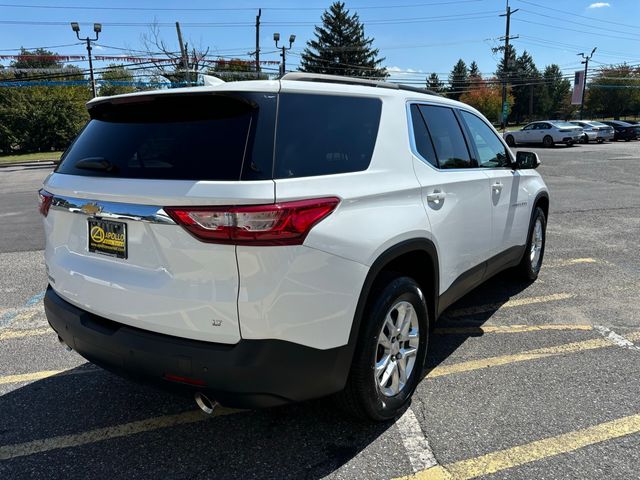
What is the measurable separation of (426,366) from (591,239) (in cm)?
520

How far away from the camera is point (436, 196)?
123 inches

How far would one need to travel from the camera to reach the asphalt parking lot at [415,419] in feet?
8.33

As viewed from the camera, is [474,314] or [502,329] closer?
[502,329]

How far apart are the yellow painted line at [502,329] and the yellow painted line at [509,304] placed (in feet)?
1.09

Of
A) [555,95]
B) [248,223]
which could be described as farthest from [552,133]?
[555,95]

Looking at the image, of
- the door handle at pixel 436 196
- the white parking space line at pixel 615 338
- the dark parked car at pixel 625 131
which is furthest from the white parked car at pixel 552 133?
the door handle at pixel 436 196

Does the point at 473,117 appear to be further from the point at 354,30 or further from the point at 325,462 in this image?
the point at 354,30

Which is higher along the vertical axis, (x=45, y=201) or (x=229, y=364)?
(x=45, y=201)

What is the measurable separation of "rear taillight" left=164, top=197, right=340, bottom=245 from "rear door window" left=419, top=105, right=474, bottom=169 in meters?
1.56

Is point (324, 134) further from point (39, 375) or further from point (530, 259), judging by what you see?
point (530, 259)

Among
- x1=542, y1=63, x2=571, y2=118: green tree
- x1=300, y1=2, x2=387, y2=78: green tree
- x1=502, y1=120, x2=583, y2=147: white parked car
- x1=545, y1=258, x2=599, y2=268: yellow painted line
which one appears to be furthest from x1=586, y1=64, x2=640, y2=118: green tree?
x1=545, y1=258, x2=599, y2=268: yellow painted line

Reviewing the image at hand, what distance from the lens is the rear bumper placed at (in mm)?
2145

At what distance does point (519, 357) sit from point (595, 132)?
35.7 m

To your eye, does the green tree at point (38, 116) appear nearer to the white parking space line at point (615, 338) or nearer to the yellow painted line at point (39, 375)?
the yellow painted line at point (39, 375)
